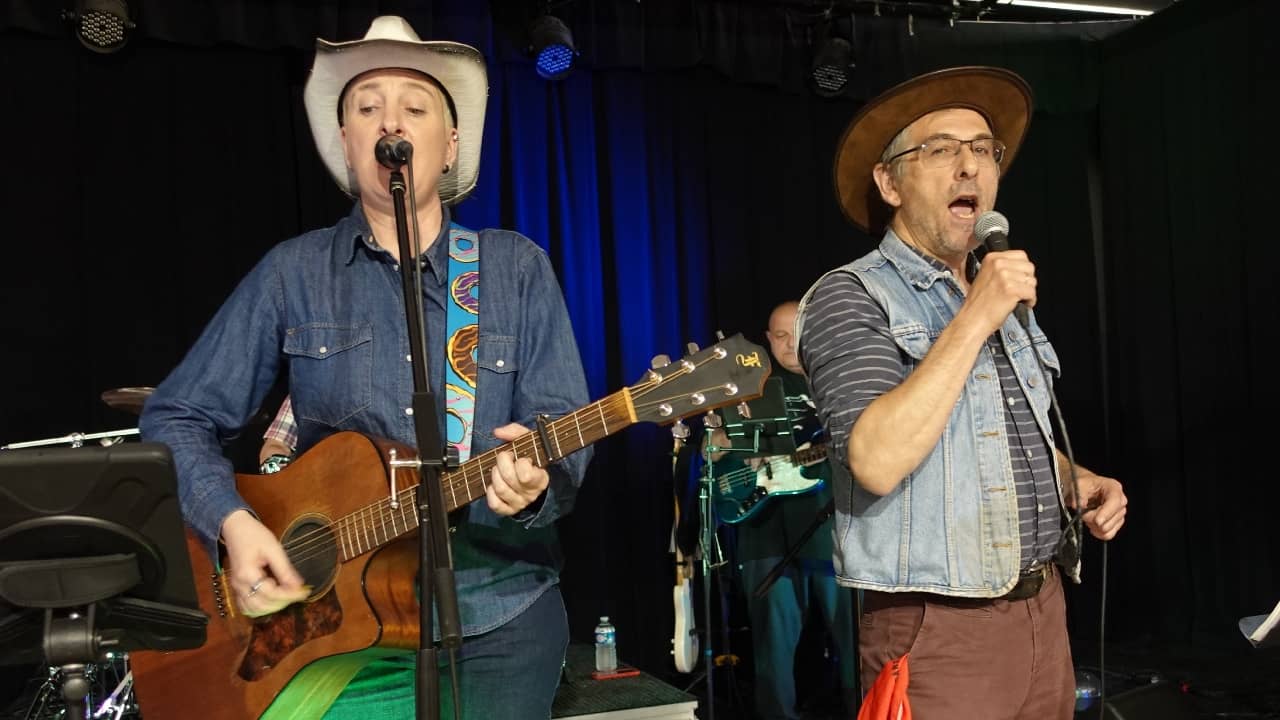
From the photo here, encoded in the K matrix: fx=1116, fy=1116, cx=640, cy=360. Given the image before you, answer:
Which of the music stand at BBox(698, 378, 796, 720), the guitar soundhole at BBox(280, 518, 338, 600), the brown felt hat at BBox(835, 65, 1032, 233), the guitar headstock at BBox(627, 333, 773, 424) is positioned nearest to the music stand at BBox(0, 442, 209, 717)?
the guitar soundhole at BBox(280, 518, 338, 600)

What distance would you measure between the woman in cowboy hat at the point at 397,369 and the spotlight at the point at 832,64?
17.4 ft

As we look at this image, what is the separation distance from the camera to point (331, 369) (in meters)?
2.43

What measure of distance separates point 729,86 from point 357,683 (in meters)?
6.30

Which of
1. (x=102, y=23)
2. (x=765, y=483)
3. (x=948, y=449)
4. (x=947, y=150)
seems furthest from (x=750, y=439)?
(x=102, y=23)

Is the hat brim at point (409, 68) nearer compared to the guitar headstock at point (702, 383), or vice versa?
the guitar headstock at point (702, 383)

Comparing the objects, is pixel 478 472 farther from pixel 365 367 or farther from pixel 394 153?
pixel 394 153

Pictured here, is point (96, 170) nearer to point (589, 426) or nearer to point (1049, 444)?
point (589, 426)

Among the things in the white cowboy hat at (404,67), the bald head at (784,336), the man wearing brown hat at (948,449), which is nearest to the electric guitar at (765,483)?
the bald head at (784,336)

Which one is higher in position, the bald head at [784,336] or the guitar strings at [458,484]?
the bald head at [784,336]

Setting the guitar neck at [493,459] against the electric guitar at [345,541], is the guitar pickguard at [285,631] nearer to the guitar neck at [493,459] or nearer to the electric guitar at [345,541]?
the electric guitar at [345,541]

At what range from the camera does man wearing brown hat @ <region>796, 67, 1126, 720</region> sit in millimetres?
2215

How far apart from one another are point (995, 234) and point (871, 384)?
0.41 meters

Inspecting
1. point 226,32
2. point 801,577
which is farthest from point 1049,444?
point 226,32

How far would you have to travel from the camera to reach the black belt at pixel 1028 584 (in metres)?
2.31
